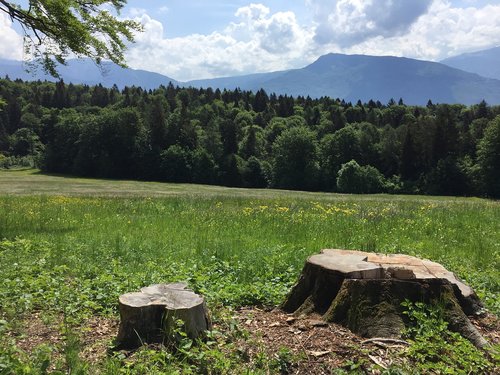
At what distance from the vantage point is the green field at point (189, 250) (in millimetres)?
6445

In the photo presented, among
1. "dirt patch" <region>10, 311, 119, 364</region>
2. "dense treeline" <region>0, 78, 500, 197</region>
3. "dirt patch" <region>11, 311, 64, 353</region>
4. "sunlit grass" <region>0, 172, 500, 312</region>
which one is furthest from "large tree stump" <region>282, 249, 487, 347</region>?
"dense treeline" <region>0, 78, 500, 197</region>

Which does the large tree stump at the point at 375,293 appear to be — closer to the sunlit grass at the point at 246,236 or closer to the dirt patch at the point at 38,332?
the sunlit grass at the point at 246,236

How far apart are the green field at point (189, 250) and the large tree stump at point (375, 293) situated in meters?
0.71

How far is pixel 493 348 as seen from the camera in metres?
5.03

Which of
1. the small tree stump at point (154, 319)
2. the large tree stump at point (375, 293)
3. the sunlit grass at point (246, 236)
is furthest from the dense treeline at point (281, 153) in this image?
the small tree stump at point (154, 319)

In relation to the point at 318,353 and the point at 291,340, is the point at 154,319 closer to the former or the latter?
the point at 291,340

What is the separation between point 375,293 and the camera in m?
5.69

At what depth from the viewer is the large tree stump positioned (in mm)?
5438

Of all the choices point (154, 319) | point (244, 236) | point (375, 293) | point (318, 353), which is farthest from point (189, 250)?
point (318, 353)

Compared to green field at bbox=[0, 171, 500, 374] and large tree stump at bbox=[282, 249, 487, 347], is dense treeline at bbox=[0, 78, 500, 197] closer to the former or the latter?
green field at bbox=[0, 171, 500, 374]

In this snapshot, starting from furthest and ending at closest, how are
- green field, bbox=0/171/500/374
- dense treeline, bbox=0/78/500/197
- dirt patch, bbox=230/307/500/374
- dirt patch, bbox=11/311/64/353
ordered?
dense treeline, bbox=0/78/500/197, green field, bbox=0/171/500/374, dirt patch, bbox=11/311/64/353, dirt patch, bbox=230/307/500/374

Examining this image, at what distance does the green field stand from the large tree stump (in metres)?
0.71

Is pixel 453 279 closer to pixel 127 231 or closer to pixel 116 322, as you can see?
pixel 116 322

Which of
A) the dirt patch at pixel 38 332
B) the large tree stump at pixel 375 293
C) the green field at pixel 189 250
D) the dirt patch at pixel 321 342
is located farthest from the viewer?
the green field at pixel 189 250
